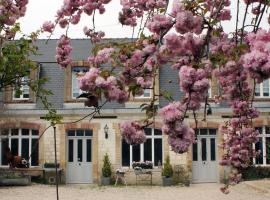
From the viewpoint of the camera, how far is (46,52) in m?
21.2

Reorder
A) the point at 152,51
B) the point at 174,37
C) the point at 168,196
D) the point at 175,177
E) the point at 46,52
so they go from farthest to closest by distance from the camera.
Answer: the point at 46,52, the point at 175,177, the point at 168,196, the point at 152,51, the point at 174,37

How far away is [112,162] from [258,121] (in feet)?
18.8

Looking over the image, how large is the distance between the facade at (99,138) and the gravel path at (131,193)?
116cm

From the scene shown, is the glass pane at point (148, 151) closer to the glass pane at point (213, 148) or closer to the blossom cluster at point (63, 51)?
the glass pane at point (213, 148)

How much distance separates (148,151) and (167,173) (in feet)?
4.53

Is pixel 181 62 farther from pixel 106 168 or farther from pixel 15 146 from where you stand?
pixel 15 146

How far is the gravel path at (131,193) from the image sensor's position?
14626mm

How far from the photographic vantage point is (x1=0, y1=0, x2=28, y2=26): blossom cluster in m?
5.40

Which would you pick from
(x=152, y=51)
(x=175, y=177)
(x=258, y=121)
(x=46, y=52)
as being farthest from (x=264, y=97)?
(x=152, y=51)

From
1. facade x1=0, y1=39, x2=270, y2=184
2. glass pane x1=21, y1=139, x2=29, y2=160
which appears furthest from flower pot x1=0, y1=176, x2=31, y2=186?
glass pane x1=21, y1=139, x2=29, y2=160

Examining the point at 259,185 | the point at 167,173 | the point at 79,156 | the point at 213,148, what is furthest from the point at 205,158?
the point at 79,156

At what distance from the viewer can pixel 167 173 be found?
18.8m

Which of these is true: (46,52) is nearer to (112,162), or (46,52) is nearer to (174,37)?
(112,162)

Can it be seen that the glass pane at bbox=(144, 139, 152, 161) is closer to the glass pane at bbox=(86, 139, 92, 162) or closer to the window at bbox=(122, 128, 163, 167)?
the window at bbox=(122, 128, 163, 167)
